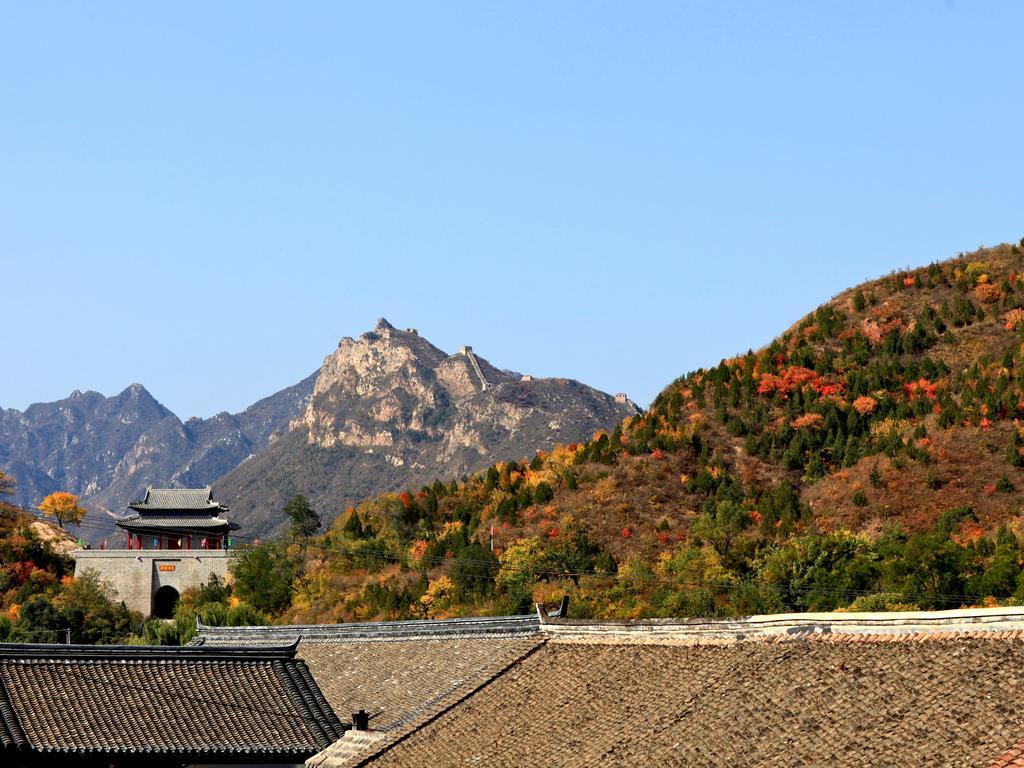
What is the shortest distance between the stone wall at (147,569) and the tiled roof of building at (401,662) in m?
59.6

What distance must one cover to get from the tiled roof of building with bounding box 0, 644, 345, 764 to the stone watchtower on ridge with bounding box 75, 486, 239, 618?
72418 millimetres

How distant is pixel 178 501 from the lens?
116 metres

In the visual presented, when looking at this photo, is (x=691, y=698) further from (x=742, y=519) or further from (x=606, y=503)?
(x=606, y=503)

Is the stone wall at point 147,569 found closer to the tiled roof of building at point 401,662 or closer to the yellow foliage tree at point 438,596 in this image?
the yellow foliage tree at point 438,596

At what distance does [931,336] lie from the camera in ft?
322

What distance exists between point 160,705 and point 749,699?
50.4 feet

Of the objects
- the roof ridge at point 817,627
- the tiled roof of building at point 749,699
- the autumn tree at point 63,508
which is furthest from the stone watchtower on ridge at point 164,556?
the roof ridge at point 817,627

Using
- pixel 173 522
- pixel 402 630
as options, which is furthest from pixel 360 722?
pixel 173 522

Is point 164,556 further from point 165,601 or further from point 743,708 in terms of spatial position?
point 743,708

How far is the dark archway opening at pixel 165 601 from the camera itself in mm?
111188

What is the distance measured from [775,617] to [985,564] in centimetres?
4009

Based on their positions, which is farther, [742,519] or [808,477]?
[808,477]

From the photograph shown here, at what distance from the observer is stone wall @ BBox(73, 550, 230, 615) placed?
10931 centimetres

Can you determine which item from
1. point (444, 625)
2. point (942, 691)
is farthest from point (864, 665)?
point (444, 625)
